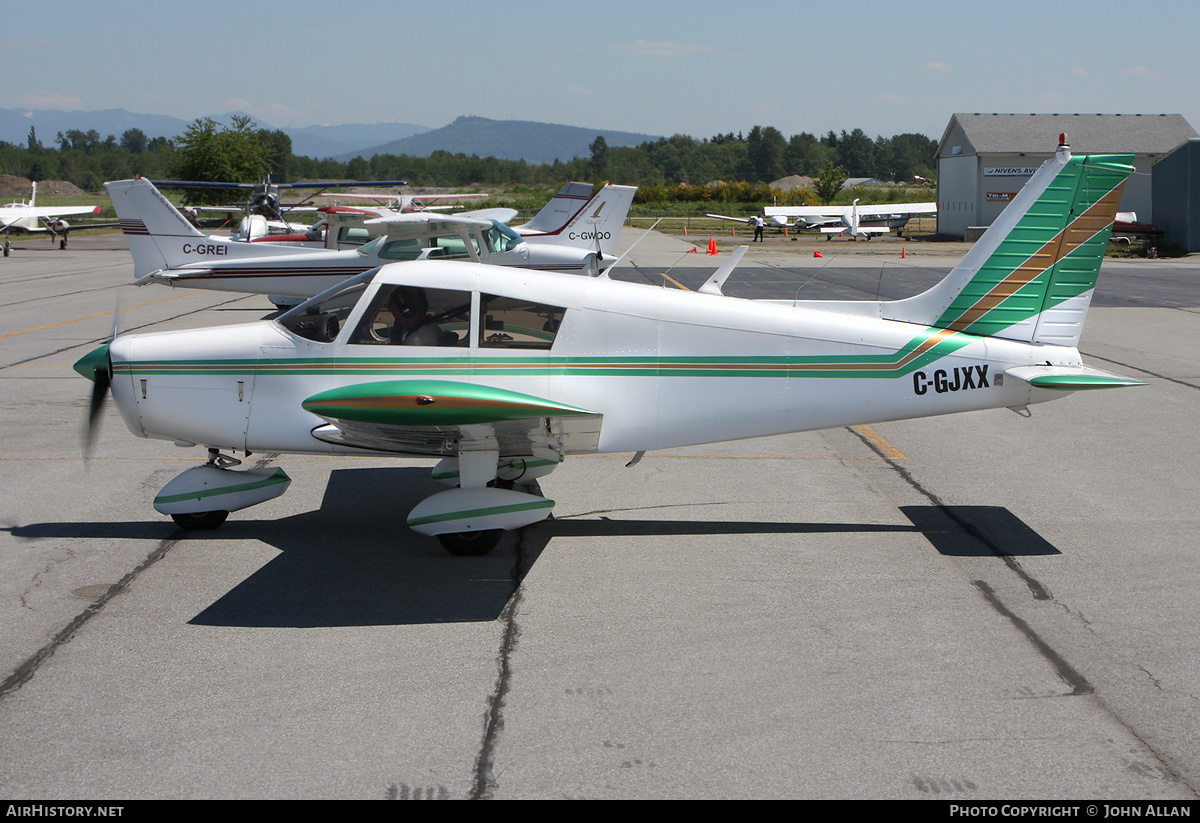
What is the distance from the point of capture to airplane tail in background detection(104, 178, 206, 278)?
18016 mm

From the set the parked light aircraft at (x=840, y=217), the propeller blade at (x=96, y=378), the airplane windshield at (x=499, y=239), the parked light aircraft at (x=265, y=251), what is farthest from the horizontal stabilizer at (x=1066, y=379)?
the parked light aircraft at (x=840, y=217)

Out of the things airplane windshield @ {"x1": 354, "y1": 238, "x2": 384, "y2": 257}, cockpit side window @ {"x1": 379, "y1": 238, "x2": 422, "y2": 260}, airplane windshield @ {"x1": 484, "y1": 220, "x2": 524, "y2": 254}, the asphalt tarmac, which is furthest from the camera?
airplane windshield @ {"x1": 484, "y1": 220, "x2": 524, "y2": 254}

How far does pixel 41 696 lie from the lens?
14.4 feet

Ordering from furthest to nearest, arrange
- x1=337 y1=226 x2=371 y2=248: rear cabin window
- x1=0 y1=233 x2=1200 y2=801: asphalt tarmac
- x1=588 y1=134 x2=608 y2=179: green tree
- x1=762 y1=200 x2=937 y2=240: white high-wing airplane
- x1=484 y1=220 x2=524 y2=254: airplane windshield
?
1. x1=588 y1=134 x2=608 y2=179: green tree
2. x1=762 y1=200 x2=937 y2=240: white high-wing airplane
3. x1=337 y1=226 x2=371 y2=248: rear cabin window
4. x1=484 y1=220 x2=524 y2=254: airplane windshield
5. x1=0 y1=233 x2=1200 y2=801: asphalt tarmac

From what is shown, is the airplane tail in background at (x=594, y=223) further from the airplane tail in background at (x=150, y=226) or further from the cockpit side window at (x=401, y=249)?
the airplane tail in background at (x=150, y=226)

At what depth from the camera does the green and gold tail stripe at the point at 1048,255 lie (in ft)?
21.8

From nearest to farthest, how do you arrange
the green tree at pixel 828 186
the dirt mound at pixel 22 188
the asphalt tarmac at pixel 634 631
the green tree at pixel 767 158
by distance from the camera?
the asphalt tarmac at pixel 634 631 → the green tree at pixel 828 186 → the dirt mound at pixel 22 188 → the green tree at pixel 767 158

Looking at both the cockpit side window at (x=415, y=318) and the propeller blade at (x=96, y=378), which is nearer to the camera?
the cockpit side window at (x=415, y=318)

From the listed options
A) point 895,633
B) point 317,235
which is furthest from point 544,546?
point 317,235

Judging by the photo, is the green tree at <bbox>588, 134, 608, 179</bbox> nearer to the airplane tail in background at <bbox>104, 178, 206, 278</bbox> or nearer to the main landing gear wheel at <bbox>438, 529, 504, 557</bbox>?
the airplane tail in background at <bbox>104, 178, 206, 278</bbox>

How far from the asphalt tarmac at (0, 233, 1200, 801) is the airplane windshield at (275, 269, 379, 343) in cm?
146

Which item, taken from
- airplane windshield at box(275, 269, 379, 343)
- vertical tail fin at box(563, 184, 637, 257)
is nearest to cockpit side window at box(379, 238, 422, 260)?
vertical tail fin at box(563, 184, 637, 257)

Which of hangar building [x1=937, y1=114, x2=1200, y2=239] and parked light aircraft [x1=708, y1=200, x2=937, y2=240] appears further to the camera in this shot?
parked light aircraft [x1=708, y1=200, x2=937, y2=240]

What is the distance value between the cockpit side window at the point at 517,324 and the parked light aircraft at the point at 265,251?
11.3m
